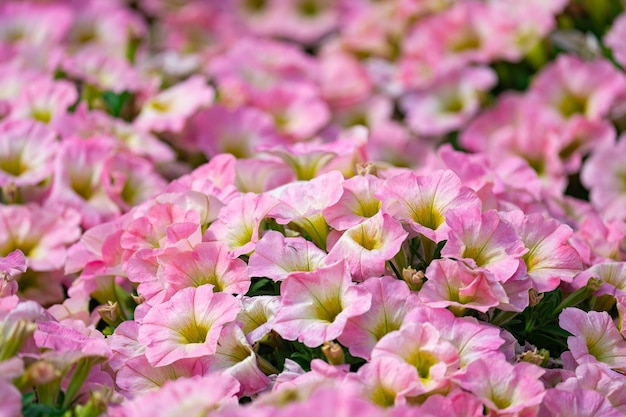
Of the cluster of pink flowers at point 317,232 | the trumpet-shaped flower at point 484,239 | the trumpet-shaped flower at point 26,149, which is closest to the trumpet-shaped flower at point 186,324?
the cluster of pink flowers at point 317,232

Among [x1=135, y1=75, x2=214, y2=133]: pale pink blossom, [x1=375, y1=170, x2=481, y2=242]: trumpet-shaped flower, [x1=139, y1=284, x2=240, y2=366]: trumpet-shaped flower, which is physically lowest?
[x1=135, y1=75, x2=214, y2=133]: pale pink blossom

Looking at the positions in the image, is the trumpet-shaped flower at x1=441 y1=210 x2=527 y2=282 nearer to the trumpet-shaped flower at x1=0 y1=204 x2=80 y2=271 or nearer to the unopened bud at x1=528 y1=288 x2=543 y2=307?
the unopened bud at x1=528 y1=288 x2=543 y2=307

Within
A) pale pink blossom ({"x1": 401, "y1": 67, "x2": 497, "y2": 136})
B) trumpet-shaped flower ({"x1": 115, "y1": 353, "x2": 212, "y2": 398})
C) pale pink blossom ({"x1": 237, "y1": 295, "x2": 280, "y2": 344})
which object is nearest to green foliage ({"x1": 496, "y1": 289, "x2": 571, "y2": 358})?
pale pink blossom ({"x1": 237, "y1": 295, "x2": 280, "y2": 344})

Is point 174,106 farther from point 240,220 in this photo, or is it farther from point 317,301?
point 317,301

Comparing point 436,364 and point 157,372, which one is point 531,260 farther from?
point 157,372

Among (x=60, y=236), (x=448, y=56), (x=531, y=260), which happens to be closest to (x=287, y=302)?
(x=531, y=260)

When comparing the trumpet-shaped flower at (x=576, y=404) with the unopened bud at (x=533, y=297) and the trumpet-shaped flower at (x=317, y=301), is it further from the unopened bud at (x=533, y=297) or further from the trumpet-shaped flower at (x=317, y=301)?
the trumpet-shaped flower at (x=317, y=301)

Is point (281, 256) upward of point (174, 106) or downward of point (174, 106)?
upward

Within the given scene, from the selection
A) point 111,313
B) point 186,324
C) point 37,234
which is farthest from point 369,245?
point 37,234
